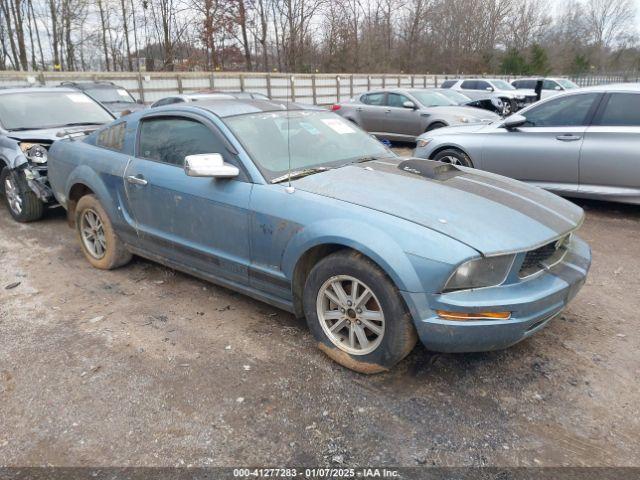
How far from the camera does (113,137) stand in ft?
14.8

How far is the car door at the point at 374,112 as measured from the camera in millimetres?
13102

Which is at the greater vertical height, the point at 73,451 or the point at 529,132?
the point at 529,132

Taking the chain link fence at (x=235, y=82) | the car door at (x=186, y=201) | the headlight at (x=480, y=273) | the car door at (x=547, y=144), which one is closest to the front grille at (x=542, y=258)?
the headlight at (x=480, y=273)

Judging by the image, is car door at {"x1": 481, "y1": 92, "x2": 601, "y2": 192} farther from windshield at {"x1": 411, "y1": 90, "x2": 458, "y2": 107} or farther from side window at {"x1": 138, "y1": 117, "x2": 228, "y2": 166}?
windshield at {"x1": 411, "y1": 90, "x2": 458, "y2": 107}

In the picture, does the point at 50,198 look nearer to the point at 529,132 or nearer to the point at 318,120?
the point at 318,120

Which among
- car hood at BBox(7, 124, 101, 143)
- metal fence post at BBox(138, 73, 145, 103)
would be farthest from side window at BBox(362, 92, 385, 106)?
metal fence post at BBox(138, 73, 145, 103)

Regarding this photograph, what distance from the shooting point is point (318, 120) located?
163 inches

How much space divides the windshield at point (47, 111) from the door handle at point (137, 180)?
3483 millimetres

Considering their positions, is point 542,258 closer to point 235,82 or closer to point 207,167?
point 207,167

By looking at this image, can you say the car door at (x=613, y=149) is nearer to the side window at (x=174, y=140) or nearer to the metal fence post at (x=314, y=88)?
the side window at (x=174, y=140)

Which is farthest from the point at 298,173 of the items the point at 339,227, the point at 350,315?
the point at 350,315

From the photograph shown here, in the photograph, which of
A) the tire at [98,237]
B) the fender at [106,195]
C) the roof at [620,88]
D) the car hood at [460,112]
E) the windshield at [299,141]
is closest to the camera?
the windshield at [299,141]

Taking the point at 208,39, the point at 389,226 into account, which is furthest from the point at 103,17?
the point at 389,226

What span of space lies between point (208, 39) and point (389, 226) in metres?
36.1
